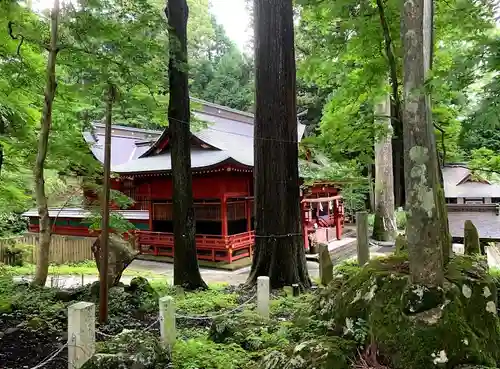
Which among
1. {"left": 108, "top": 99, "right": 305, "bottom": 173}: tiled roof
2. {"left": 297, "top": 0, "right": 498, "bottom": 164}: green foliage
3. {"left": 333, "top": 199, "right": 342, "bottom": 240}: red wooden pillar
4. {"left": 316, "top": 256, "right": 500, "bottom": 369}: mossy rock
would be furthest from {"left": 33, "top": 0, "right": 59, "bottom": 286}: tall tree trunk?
{"left": 333, "top": 199, "right": 342, "bottom": 240}: red wooden pillar

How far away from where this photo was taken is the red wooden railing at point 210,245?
537 inches

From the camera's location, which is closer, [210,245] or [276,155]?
[276,155]

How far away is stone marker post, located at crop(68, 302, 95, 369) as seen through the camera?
3000 mm

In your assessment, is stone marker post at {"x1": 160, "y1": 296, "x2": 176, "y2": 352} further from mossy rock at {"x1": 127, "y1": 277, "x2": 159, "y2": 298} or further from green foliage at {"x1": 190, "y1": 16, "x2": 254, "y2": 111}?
green foliage at {"x1": 190, "y1": 16, "x2": 254, "y2": 111}

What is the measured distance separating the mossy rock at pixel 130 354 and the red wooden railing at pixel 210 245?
9194 mm

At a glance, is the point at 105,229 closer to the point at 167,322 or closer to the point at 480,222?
the point at 167,322

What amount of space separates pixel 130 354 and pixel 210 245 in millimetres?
10645

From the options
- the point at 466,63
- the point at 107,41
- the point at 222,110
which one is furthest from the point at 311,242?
the point at 466,63

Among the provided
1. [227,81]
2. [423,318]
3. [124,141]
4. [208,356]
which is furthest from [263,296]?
[227,81]

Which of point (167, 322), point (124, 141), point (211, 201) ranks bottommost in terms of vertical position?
point (167, 322)

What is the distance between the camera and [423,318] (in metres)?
2.98

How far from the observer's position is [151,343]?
3432 mm

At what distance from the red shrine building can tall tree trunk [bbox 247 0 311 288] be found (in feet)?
16.4

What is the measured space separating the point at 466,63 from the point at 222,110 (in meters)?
17.3
